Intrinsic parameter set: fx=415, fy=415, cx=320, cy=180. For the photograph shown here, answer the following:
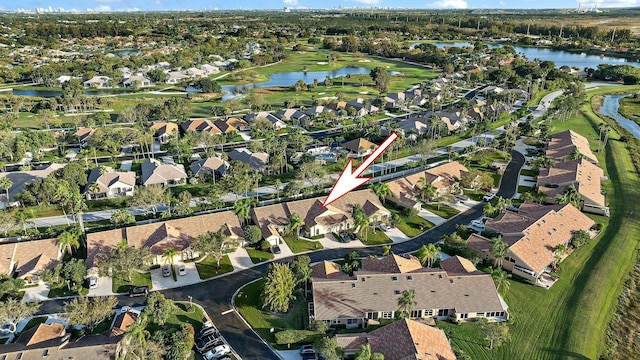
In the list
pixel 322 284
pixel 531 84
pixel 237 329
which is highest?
pixel 531 84

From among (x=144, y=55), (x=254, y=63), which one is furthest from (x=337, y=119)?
(x=144, y=55)

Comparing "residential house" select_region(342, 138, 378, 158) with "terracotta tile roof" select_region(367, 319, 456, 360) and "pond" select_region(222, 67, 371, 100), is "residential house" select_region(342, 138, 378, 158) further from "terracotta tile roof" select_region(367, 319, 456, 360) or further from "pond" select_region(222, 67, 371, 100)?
"pond" select_region(222, 67, 371, 100)

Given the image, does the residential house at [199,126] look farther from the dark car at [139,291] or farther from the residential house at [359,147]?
the dark car at [139,291]

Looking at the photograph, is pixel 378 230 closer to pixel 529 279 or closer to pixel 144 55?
pixel 529 279

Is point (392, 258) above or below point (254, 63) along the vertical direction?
below

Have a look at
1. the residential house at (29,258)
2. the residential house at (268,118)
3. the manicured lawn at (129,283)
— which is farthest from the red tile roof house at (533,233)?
the residential house at (268,118)

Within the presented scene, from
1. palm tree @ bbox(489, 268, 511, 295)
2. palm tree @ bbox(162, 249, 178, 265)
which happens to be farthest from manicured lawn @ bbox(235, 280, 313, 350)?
palm tree @ bbox(489, 268, 511, 295)

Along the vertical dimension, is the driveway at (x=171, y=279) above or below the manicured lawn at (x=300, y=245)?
below
